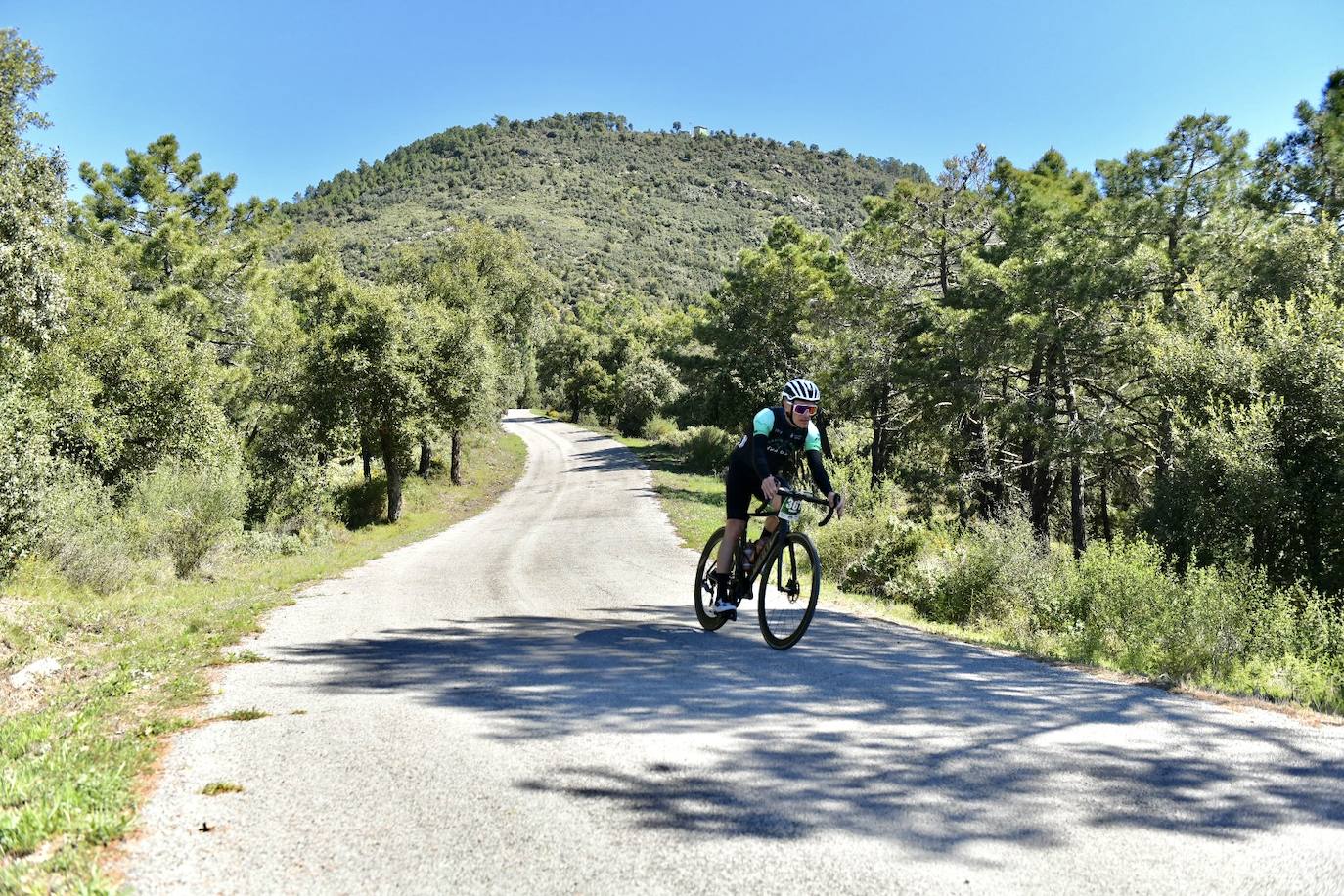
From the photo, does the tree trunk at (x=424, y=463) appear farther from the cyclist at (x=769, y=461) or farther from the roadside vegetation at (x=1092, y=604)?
the cyclist at (x=769, y=461)

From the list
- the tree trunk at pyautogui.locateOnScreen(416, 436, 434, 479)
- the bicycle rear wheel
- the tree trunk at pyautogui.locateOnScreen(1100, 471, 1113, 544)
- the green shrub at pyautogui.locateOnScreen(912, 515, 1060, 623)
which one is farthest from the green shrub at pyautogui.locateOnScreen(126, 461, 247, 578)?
the tree trunk at pyautogui.locateOnScreen(1100, 471, 1113, 544)

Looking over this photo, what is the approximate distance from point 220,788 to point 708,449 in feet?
137

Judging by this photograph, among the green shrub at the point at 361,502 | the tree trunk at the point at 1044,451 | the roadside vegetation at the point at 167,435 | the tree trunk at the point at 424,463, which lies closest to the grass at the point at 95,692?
the roadside vegetation at the point at 167,435

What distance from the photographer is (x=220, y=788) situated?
3723 millimetres

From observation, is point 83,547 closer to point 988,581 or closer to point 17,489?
point 17,489

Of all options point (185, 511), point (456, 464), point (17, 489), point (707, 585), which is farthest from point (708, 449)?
point (707, 585)

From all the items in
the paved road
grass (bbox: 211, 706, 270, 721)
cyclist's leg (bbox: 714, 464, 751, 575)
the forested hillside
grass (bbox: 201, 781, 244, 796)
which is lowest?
grass (bbox: 211, 706, 270, 721)

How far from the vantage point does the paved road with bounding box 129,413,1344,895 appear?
288 centimetres

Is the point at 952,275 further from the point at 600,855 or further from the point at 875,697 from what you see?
the point at 600,855

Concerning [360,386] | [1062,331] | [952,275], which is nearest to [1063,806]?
[1062,331]

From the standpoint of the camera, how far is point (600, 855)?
117 inches

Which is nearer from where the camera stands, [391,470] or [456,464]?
[391,470]

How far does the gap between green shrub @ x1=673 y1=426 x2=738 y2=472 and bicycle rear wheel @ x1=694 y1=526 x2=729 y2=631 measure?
3289 centimetres

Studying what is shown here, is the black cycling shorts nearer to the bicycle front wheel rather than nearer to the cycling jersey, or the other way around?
the cycling jersey
